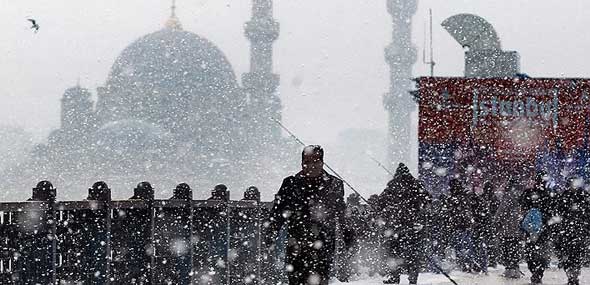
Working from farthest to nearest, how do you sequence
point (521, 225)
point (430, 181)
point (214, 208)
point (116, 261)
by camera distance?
point (430, 181) → point (521, 225) → point (214, 208) → point (116, 261)

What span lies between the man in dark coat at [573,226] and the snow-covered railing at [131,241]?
12.6 ft

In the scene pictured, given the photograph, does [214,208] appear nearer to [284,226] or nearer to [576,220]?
[284,226]

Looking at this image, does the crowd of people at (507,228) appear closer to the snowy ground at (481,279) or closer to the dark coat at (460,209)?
the snowy ground at (481,279)

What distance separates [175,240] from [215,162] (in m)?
97.3

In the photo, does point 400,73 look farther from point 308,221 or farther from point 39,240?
point 39,240

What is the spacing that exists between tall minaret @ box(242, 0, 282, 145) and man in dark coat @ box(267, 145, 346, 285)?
109 metres

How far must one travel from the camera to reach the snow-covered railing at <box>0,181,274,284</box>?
21.2 ft

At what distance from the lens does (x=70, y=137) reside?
110 m

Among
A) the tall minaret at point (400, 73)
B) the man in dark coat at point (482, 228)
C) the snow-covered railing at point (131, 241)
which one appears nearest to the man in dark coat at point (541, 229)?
the man in dark coat at point (482, 228)

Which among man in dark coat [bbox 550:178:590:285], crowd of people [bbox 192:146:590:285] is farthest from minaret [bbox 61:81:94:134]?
man in dark coat [bbox 550:178:590:285]

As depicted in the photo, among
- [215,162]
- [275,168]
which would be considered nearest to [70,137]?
[215,162]

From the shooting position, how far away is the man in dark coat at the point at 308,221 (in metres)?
6.55

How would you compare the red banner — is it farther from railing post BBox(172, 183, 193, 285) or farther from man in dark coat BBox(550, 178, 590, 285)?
railing post BBox(172, 183, 193, 285)

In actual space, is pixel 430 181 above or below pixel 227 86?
below
